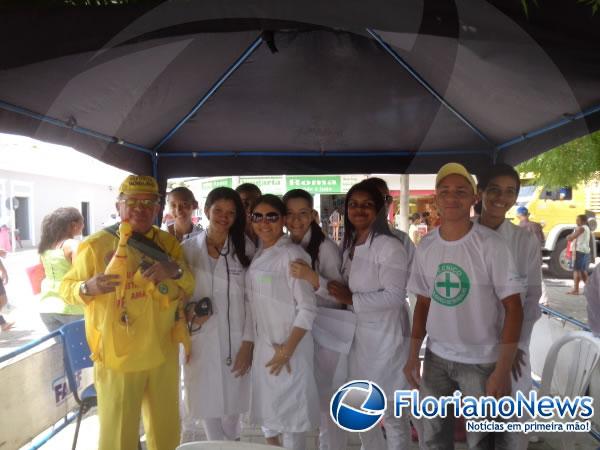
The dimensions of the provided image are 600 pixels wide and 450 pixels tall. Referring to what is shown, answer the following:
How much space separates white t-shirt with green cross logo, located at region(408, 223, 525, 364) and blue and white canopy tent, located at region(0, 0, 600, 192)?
73 centimetres

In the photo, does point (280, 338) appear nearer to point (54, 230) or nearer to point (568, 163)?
point (54, 230)

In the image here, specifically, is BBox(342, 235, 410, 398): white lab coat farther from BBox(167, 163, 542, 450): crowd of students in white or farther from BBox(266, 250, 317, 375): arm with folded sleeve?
BBox(266, 250, 317, 375): arm with folded sleeve

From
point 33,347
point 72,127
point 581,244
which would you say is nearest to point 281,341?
point 33,347

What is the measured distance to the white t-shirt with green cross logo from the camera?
5.80 feet

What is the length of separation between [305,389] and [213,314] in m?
0.61

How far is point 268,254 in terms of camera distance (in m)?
2.23

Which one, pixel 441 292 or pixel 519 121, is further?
pixel 519 121

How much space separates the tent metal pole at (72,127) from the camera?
199 cm

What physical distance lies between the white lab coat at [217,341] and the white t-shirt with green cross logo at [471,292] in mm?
991

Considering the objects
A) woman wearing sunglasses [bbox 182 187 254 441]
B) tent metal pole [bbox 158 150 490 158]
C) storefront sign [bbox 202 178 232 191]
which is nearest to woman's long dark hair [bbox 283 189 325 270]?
woman wearing sunglasses [bbox 182 187 254 441]

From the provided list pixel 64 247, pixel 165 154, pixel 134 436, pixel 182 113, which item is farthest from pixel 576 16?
pixel 64 247

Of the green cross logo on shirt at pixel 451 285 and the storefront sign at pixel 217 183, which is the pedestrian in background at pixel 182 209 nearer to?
the green cross logo on shirt at pixel 451 285

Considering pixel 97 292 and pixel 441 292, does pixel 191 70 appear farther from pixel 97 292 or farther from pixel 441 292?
pixel 441 292

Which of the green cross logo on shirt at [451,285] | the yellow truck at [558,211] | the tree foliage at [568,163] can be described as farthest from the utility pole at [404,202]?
the green cross logo on shirt at [451,285]
